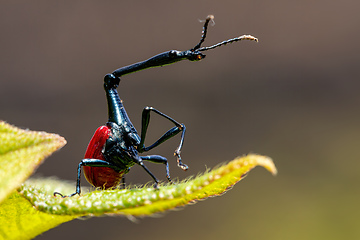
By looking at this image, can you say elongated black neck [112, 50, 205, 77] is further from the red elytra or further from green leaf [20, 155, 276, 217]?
green leaf [20, 155, 276, 217]

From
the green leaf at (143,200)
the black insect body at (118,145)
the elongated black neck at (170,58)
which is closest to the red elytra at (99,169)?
the black insect body at (118,145)

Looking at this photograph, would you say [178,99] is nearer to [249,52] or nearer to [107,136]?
[249,52]

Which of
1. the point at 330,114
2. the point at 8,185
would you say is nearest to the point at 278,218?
the point at 330,114

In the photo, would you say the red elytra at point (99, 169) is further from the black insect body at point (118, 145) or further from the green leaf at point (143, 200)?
the green leaf at point (143, 200)

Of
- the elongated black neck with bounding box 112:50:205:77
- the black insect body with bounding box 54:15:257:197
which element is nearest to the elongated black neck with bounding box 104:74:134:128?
the black insect body with bounding box 54:15:257:197

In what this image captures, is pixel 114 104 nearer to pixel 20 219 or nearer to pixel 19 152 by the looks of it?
pixel 20 219

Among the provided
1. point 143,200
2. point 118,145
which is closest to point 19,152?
point 143,200
